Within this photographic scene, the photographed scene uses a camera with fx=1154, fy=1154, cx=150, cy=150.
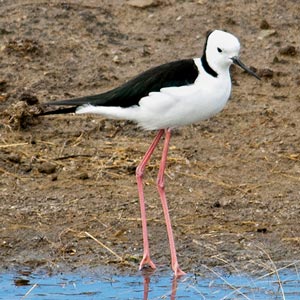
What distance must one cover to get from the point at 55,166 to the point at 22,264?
54.5 inches

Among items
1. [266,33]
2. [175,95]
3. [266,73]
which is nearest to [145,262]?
[175,95]

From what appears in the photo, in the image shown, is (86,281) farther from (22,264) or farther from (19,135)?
(19,135)

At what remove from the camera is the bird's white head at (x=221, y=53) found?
6.98 m

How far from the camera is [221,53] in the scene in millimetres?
7012

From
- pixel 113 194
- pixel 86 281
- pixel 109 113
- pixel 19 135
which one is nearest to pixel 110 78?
pixel 19 135

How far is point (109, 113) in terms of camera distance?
7.11m

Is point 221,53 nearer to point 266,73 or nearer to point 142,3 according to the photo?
point 266,73

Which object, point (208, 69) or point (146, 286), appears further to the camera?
point (208, 69)

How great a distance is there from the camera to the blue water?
6.59 meters

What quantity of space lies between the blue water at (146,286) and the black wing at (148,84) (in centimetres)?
105

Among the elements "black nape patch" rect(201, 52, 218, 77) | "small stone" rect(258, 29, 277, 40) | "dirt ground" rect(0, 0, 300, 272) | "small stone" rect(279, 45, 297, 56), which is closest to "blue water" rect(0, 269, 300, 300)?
"dirt ground" rect(0, 0, 300, 272)

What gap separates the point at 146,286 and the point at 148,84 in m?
1.23

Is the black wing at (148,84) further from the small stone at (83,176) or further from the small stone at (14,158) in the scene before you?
the small stone at (14,158)

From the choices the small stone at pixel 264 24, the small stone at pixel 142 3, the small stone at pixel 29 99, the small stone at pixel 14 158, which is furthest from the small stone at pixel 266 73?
the small stone at pixel 14 158
